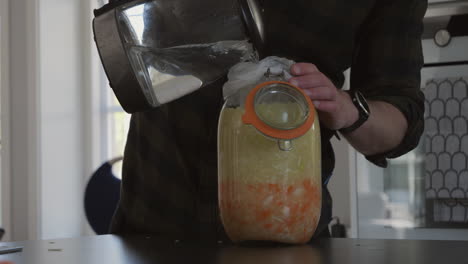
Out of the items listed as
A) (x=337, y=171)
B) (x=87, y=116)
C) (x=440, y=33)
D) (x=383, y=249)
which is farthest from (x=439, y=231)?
(x=87, y=116)

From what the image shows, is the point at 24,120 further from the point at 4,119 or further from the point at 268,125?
the point at 268,125

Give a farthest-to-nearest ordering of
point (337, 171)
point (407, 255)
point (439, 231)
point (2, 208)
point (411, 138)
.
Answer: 1. point (2, 208)
2. point (337, 171)
3. point (439, 231)
4. point (411, 138)
5. point (407, 255)

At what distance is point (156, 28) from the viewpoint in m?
0.59

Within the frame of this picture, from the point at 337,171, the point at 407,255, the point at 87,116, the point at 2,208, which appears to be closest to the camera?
the point at 407,255

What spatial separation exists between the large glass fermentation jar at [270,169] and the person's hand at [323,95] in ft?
0.06

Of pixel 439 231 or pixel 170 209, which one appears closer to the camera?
pixel 170 209

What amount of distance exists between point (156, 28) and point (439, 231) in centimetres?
154

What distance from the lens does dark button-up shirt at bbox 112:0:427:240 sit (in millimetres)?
789

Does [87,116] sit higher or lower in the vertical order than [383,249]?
higher

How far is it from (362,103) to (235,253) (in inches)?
9.6

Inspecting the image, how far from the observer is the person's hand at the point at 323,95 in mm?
594

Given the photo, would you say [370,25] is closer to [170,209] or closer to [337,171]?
[170,209]

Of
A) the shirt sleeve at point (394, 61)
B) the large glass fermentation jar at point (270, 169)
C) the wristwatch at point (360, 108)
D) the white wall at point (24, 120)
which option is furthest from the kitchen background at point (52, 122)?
the large glass fermentation jar at point (270, 169)

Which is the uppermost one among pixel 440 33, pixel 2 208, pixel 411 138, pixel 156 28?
pixel 440 33
